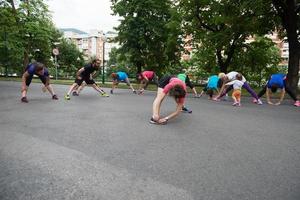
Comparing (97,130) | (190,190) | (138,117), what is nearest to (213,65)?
(138,117)

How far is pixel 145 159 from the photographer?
14.1ft

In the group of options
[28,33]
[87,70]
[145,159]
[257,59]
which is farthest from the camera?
[28,33]

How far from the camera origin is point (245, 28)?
1934 centimetres

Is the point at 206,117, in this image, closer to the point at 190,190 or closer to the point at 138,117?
the point at 138,117

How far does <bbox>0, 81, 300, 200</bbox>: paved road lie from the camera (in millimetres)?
3219

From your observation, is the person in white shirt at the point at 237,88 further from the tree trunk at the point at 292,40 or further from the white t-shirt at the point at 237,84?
the tree trunk at the point at 292,40

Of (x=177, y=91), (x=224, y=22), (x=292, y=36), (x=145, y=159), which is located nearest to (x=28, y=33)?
(x=224, y=22)

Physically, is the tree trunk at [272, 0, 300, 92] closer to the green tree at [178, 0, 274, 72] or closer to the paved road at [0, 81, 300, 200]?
the green tree at [178, 0, 274, 72]

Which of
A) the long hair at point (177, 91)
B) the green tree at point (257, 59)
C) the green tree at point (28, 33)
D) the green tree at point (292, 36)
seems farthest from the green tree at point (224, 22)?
the green tree at point (28, 33)

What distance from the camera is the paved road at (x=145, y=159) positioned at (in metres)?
3.22

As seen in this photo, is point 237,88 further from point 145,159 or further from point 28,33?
point 28,33

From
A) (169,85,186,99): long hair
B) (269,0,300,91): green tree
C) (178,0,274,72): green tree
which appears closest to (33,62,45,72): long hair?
(169,85,186,99): long hair

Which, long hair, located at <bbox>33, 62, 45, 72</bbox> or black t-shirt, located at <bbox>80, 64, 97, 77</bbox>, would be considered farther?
black t-shirt, located at <bbox>80, 64, 97, 77</bbox>

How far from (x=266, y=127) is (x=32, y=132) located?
5.14 metres
